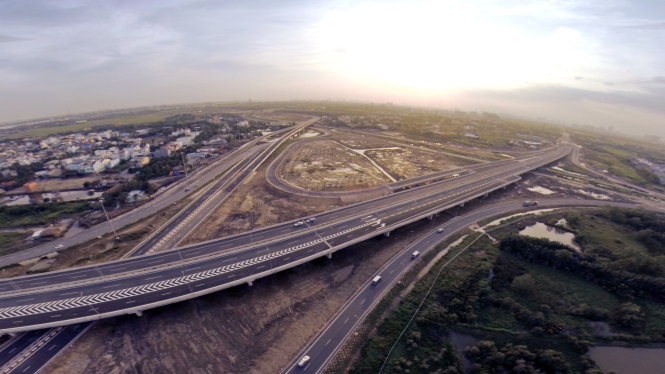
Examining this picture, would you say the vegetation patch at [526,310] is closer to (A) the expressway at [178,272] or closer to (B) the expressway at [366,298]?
(B) the expressway at [366,298]

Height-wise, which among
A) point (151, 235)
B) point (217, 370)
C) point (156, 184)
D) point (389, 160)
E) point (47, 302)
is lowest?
point (217, 370)

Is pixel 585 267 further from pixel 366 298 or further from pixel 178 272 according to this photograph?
pixel 178 272

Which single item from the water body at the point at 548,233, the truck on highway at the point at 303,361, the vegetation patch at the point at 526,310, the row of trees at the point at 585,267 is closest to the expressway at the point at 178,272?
the truck on highway at the point at 303,361

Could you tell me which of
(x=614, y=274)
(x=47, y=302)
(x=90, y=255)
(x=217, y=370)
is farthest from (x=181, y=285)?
(x=614, y=274)

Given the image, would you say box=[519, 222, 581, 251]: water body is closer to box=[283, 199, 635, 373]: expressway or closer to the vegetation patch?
the vegetation patch

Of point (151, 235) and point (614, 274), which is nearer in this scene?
point (614, 274)

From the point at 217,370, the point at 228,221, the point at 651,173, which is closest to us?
the point at 217,370

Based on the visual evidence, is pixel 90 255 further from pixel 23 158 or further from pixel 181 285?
pixel 23 158
